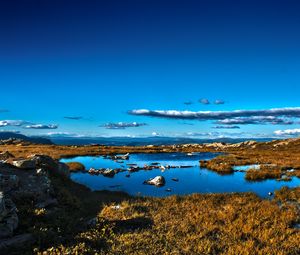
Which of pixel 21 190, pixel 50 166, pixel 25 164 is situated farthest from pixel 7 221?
pixel 50 166

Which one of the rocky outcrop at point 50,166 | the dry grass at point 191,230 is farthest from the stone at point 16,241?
the rocky outcrop at point 50,166

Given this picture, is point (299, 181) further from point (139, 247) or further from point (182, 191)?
point (139, 247)

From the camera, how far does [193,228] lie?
1806 cm

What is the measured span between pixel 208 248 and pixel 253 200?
13289 mm

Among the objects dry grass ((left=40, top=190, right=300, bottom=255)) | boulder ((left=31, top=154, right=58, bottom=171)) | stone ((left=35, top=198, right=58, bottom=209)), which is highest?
boulder ((left=31, top=154, right=58, bottom=171))

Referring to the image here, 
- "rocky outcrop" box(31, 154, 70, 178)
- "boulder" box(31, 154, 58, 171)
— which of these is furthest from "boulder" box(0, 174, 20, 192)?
"boulder" box(31, 154, 58, 171)

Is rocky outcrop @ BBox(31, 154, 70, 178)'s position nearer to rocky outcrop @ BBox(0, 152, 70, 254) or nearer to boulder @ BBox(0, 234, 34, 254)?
rocky outcrop @ BBox(0, 152, 70, 254)

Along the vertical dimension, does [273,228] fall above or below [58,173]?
below

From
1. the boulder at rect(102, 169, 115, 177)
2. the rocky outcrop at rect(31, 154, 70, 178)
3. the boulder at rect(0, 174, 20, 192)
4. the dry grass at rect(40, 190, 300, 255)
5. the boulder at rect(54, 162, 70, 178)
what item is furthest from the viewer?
the boulder at rect(102, 169, 115, 177)

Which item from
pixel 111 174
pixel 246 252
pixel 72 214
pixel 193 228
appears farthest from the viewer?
pixel 111 174

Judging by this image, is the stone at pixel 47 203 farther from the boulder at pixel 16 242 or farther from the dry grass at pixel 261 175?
the dry grass at pixel 261 175

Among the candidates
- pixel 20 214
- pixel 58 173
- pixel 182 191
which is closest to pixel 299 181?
pixel 182 191

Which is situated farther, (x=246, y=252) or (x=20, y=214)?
(x=20, y=214)

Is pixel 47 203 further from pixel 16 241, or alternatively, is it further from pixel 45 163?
pixel 45 163
